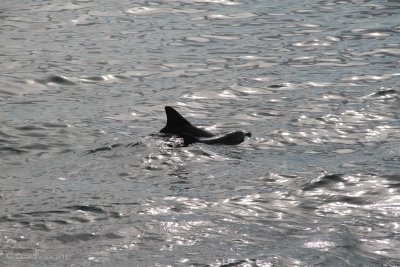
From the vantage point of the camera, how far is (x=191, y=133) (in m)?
16.1

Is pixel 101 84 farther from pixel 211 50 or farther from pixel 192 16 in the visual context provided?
pixel 192 16

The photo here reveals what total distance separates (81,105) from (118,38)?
7.66 meters

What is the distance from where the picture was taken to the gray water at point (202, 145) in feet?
37.8

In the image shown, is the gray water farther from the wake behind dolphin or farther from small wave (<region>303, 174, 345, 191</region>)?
the wake behind dolphin

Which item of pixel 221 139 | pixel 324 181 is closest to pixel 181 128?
pixel 221 139

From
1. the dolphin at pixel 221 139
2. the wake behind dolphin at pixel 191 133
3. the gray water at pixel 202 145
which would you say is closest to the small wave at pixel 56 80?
the gray water at pixel 202 145

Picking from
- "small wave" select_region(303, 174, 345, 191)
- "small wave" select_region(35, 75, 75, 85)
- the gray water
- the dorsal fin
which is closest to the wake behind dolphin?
the dorsal fin

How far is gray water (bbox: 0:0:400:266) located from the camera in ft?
37.8

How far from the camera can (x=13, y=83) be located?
21562 mm

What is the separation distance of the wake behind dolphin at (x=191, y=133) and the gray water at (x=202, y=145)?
22 centimetres

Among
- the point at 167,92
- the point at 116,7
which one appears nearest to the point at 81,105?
the point at 167,92

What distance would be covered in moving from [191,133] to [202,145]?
46 centimetres

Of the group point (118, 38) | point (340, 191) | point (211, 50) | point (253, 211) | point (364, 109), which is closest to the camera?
point (253, 211)

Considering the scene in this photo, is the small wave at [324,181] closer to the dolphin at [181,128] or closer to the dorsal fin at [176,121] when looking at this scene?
the dolphin at [181,128]
